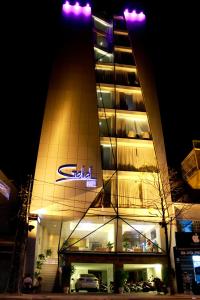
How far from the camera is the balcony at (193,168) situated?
29.5 metres

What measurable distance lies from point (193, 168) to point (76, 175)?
12.0 meters

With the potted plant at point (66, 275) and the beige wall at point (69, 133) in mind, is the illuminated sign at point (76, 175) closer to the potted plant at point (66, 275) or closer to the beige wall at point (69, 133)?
the beige wall at point (69, 133)

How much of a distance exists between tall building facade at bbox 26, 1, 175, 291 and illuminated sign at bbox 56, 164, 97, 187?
3.5 inches

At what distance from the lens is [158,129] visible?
31.6 meters

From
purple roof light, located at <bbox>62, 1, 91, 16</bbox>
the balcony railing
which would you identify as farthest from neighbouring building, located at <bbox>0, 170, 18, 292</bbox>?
purple roof light, located at <bbox>62, 1, 91, 16</bbox>

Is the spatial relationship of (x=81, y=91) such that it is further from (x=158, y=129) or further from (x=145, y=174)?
(x=145, y=174)

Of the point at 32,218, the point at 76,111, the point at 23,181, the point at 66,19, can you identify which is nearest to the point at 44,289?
the point at 32,218

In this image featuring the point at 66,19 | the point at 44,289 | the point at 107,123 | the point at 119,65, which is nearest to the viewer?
the point at 44,289

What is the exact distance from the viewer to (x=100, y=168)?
27.2m

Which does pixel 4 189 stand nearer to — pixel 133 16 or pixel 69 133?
pixel 69 133

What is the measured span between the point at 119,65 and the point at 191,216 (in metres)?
18.7

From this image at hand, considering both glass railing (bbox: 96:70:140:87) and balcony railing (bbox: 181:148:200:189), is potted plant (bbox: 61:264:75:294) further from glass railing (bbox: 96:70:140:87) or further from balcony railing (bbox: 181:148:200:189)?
glass railing (bbox: 96:70:140:87)

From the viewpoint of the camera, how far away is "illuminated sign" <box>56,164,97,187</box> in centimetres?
2623

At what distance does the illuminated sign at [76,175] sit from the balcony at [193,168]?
33.9 ft
